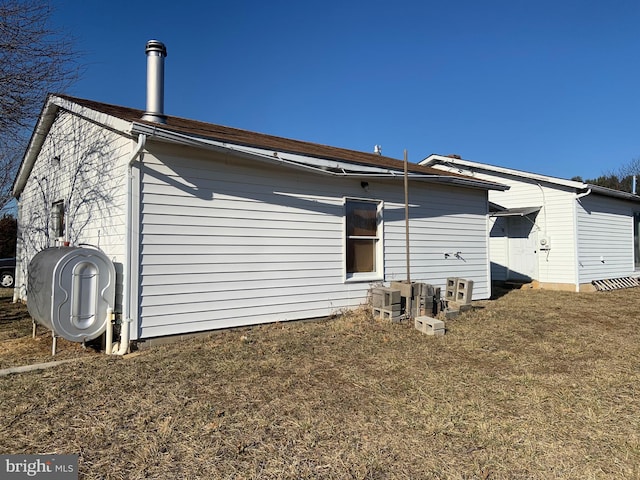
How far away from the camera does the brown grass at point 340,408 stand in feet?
8.67

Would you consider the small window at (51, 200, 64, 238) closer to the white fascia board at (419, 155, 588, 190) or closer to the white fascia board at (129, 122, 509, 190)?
the white fascia board at (129, 122, 509, 190)

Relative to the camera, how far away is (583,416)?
3.31 meters

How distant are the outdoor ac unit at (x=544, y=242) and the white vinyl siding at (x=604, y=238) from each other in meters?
0.79

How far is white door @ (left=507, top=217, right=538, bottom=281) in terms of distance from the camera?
41.9ft

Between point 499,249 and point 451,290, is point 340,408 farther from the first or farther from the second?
point 499,249

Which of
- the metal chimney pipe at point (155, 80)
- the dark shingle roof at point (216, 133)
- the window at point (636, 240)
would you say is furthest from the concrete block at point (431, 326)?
the window at point (636, 240)

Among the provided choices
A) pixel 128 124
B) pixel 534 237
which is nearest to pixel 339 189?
pixel 128 124

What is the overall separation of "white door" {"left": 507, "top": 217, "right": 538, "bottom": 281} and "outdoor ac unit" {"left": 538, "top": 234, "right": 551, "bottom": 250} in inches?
8.8

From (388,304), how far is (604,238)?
10.4 metres

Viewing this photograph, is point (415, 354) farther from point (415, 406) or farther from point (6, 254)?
point (6, 254)

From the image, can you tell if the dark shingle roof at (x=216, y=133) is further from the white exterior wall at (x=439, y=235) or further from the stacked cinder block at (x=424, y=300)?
the stacked cinder block at (x=424, y=300)

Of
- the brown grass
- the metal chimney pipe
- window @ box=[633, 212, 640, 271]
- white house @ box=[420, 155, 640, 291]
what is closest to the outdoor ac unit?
white house @ box=[420, 155, 640, 291]

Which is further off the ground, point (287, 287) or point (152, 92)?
point (152, 92)

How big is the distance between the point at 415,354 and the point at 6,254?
71.9ft
